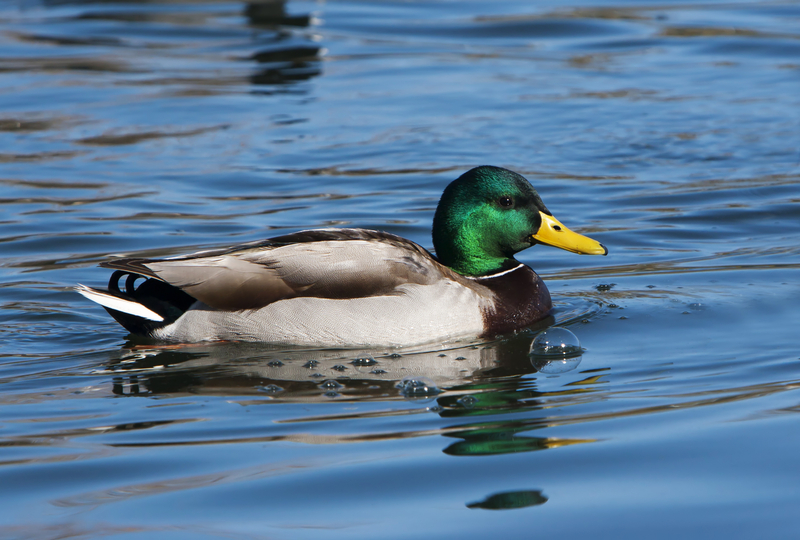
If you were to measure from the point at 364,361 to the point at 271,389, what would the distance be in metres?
0.58

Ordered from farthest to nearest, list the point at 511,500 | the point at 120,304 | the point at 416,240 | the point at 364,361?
the point at 416,240 → the point at 120,304 → the point at 364,361 → the point at 511,500

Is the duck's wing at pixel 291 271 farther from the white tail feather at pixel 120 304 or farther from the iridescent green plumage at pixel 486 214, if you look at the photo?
the iridescent green plumage at pixel 486 214

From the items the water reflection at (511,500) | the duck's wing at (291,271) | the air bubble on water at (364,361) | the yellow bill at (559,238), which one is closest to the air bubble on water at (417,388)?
the air bubble on water at (364,361)

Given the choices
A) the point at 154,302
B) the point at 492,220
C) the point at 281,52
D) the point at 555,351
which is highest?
the point at 281,52

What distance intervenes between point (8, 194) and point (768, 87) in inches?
327

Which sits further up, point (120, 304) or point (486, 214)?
point (486, 214)

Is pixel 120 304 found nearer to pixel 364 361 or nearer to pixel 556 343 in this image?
pixel 364 361

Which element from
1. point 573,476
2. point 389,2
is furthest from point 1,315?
point 389,2

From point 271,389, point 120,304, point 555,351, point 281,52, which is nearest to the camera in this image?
point 271,389

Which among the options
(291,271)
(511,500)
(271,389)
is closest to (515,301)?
(291,271)

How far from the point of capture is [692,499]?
3.58m

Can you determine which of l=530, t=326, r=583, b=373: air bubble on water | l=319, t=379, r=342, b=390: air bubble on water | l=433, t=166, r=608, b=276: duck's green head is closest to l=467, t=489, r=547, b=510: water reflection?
l=319, t=379, r=342, b=390: air bubble on water

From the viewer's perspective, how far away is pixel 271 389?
496 cm

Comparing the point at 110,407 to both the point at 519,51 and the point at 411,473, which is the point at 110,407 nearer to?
the point at 411,473
